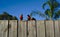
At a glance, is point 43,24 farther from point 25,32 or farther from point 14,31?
point 14,31

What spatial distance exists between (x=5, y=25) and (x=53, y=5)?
791 inches

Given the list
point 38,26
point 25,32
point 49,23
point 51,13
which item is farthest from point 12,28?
point 51,13

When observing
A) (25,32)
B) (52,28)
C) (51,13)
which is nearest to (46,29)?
(52,28)

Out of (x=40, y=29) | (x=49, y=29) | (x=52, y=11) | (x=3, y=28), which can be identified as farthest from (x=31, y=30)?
(x=52, y=11)

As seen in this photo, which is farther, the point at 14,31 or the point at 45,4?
the point at 45,4

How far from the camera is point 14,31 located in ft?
7.12

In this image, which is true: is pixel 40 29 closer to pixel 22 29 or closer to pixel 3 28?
pixel 22 29

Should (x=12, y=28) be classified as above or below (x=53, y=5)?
below

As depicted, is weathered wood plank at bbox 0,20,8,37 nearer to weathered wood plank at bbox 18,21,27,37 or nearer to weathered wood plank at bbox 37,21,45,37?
weathered wood plank at bbox 18,21,27,37

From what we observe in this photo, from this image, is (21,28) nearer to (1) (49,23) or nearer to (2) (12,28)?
(2) (12,28)

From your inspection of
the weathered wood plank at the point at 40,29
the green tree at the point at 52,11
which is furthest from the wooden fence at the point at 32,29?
the green tree at the point at 52,11

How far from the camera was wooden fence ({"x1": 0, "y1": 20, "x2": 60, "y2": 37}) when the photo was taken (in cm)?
216

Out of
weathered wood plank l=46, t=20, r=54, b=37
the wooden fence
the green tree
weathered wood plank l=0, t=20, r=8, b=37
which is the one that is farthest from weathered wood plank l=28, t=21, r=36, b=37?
the green tree

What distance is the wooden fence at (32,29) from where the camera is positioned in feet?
7.09
